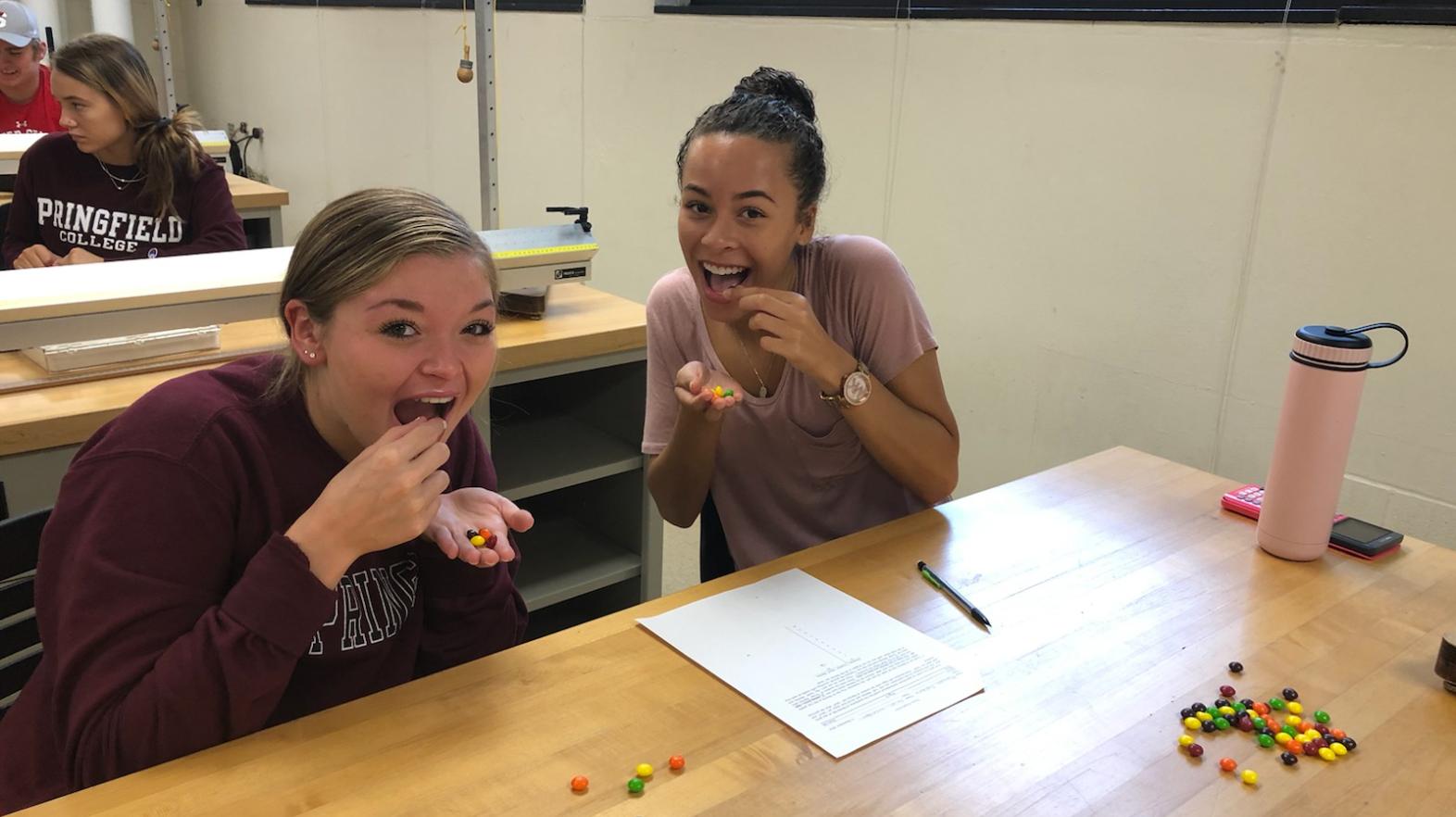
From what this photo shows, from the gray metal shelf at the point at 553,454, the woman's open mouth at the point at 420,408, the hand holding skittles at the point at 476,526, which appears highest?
the woman's open mouth at the point at 420,408

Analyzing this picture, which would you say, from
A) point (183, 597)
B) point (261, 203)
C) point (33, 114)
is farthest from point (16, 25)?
point (183, 597)

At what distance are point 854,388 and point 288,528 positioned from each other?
2.56 ft

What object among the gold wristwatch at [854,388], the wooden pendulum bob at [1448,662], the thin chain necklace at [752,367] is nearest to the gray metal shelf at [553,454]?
the thin chain necklace at [752,367]

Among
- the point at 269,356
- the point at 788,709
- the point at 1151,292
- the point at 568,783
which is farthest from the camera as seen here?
the point at 1151,292

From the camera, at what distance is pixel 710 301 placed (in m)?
1.61

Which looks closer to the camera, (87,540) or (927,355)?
(87,540)

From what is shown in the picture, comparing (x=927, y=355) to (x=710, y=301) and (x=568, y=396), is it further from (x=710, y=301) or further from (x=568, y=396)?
(x=568, y=396)

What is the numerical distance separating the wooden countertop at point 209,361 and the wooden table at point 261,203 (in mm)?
1617

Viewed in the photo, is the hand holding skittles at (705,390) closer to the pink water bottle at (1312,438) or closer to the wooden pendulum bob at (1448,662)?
the pink water bottle at (1312,438)

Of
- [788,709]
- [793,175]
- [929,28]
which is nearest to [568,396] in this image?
[793,175]

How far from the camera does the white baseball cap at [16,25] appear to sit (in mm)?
3545

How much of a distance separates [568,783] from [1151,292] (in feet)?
5.97

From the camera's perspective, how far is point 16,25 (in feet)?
11.7

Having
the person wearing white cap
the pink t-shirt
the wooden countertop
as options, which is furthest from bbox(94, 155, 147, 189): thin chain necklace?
the pink t-shirt
